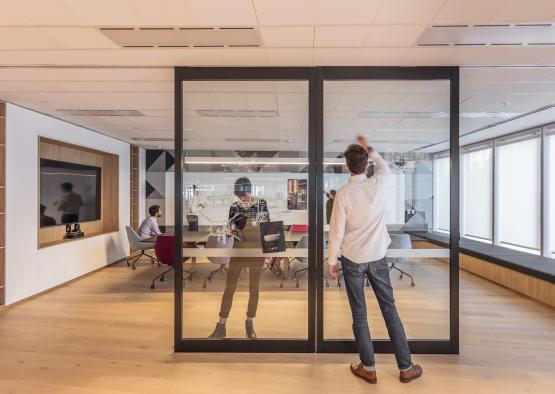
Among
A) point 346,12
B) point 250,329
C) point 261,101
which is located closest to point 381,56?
point 346,12

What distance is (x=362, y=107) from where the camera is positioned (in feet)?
14.6

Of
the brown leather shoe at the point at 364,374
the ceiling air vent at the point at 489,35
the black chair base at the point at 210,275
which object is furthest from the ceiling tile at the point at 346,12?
the brown leather shoe at the point at 364,374

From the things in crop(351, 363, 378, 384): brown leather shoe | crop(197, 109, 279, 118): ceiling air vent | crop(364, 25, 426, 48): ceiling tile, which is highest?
crop(364, 25, 426, 48): ceiling tile

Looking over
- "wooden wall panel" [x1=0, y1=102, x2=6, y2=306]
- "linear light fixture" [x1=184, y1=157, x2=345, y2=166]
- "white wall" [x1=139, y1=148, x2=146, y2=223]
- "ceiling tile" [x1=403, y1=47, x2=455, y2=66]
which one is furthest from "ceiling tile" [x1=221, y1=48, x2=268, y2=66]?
"white wall" [x1=139, y1=148, x2=146, y2=223]

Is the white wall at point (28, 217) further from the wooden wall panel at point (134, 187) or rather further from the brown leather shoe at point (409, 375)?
the brown leather shoe at point (409, 375)

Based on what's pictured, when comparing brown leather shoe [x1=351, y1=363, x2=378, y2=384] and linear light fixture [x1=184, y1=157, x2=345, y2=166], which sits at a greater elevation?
linear light fixture [x1=184, y1=157, x2=345, y2=166]

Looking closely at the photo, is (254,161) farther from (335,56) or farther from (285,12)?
(285,12)

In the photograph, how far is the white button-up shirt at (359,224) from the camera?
289 centimetres

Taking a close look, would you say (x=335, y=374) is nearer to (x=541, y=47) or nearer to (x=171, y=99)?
(x=541, y=47)

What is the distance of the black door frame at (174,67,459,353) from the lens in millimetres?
3543

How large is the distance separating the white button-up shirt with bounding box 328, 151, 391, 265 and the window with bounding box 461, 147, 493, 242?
668 cm

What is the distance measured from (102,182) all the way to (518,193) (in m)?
8.65

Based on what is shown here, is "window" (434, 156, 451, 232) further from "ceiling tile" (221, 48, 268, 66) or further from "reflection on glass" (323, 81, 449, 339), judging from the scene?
"ceiling tile" (221, 48, 268, 66)

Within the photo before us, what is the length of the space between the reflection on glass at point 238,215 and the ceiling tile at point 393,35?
32.6 inches
